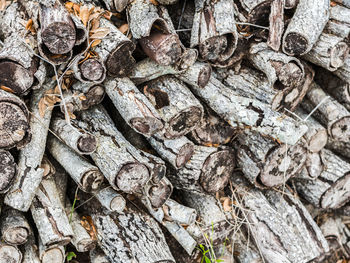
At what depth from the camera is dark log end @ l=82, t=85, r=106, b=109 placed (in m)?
2.84

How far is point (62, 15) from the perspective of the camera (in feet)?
8.14

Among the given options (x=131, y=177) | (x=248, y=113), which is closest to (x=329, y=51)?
(x=248, y=113)

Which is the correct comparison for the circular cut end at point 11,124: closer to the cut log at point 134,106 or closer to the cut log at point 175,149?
the cut log at point 134,106

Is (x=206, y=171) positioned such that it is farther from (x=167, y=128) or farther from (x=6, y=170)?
(x=6, y=170)

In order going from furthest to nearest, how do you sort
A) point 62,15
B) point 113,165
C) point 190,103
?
point 190,103 < point 113,165 < point 62,15

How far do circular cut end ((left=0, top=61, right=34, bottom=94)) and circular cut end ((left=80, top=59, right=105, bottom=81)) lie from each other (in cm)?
40

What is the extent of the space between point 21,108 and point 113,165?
2.62ft

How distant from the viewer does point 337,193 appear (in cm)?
373

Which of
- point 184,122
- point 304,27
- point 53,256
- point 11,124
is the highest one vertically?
point 304,27

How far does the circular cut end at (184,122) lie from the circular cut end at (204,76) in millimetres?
246

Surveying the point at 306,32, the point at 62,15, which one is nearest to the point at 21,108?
the point at 62,15

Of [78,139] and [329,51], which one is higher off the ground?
[329,51]

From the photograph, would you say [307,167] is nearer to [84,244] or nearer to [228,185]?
[228,185]

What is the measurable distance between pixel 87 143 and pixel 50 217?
0.71 m
